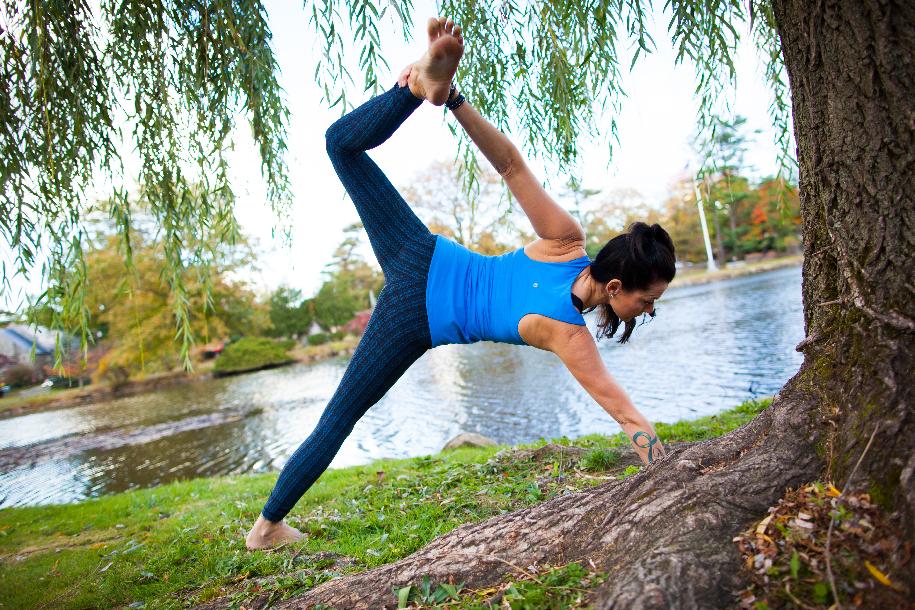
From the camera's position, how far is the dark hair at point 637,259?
2047 mm

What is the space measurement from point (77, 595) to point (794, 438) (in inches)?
130

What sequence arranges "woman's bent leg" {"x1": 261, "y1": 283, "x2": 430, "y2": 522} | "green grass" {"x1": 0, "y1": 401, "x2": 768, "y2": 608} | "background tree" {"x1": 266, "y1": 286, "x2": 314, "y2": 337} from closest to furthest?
"woman's bent leg" {"x1": 261, "y1": 283, "x2": 430, "y2": 522}, "green grass" {"x1": 0, "y1": 401, "x2": 768, "y2": 608}, "background tree" {"x1": 266, "y1": 286, "x2": 314, "y2": 337}

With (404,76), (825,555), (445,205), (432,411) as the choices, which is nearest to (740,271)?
(445,205)

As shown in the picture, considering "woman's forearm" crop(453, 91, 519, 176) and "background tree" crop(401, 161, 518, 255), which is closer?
"woman's forearm" crop(453, 91, 519, 176)

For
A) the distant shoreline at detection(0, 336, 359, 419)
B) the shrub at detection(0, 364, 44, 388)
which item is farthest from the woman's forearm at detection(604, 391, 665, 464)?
the shrub at detection(0, 364, 44, 388)

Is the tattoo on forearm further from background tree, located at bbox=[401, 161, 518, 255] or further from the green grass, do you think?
background tree, located at bbox=[401, 161, 518, 255]

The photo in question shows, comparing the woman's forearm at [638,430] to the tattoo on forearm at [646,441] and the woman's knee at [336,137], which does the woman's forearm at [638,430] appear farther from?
the woman's knee at [336,137]

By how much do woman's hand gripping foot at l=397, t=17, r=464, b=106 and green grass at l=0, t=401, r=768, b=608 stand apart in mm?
1622

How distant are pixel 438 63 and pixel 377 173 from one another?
53 cm

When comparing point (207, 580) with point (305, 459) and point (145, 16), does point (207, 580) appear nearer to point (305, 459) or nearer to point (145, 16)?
point (305, 459)

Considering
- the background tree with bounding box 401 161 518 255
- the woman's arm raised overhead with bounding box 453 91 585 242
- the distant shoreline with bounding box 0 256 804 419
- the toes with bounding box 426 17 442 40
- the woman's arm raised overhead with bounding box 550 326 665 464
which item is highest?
the background tree with bounding box 401 161 518 255

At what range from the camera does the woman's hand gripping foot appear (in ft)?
6.24

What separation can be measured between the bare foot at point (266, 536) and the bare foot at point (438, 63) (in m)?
2.15

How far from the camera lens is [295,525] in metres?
3.42
